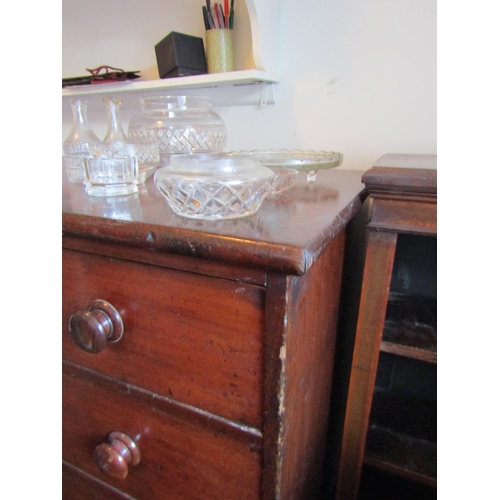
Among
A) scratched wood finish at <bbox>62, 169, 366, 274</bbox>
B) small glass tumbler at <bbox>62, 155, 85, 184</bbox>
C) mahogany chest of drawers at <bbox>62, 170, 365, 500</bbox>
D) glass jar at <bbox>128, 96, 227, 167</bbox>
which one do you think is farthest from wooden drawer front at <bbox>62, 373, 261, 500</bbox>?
glass jar at <bbox>128, 96, 227, 167</bbox>

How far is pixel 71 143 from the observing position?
0.73m

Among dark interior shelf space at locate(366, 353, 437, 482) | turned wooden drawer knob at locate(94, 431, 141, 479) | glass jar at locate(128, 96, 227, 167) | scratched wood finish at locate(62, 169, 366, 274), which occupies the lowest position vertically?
dark interior shelf space at locate(366, 353, 437, 482)

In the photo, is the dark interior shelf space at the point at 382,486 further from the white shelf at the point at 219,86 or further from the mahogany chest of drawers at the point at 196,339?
the white shelf at the point at 219,86

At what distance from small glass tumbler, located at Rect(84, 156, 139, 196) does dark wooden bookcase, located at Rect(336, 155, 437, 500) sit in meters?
0.32

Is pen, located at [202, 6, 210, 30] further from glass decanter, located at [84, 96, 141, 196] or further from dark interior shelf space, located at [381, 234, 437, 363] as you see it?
dark interior shelf space, located at [381, 234, 437, 363]

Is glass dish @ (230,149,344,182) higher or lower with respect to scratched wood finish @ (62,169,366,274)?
higher

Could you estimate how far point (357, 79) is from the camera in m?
0.78

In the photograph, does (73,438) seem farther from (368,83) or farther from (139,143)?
(368,83)

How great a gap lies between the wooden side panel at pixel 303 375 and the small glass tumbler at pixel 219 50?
486 millimetres

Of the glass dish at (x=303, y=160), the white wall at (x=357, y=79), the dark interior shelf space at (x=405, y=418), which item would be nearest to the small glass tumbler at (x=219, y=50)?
the white wall at (x=357, y=79)

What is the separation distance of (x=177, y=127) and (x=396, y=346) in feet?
1.76

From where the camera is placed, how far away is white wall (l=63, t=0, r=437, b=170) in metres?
0.73

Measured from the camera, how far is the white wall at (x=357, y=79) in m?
0.73
